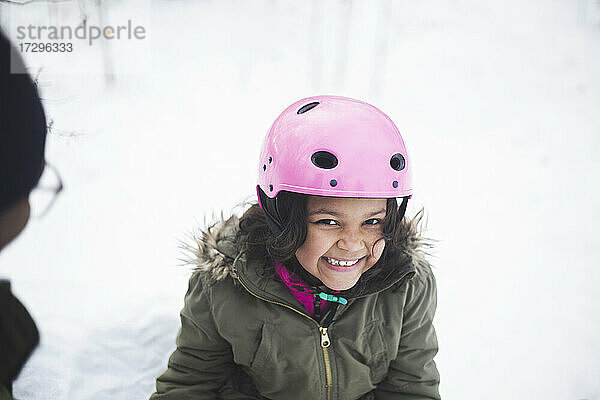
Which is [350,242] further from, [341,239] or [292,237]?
[292,237]

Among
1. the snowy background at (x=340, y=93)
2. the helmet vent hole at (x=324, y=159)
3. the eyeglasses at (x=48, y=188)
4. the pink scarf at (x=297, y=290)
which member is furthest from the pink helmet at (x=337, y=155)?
the snowy background at (x=340, y=93)

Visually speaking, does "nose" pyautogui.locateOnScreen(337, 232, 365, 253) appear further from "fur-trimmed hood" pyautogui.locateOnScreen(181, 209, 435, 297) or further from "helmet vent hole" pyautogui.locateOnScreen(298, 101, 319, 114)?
"helmet vent hole" pyautogui.locateOnScreen(298, 101, 319, 114)

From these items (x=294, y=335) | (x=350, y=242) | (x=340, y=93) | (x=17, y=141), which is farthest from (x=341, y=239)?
(x=340, y=93)

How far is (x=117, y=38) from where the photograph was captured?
1.95 meters

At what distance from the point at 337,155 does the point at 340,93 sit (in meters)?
1.52

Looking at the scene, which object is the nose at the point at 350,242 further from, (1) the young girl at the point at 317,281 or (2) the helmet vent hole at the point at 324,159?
(2) the helmet vent hole at the point at 324,159

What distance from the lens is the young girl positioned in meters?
1.19

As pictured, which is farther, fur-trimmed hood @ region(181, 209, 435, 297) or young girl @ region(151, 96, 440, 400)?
fur-trimmed hood @ region(181, 209, 435, 297)

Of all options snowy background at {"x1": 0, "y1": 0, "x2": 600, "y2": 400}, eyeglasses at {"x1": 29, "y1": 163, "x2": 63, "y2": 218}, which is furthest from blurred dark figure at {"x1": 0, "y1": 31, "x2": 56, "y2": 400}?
snowy background at {"x1": 0, "y1": 0, "x2": 600, "y2": 400}

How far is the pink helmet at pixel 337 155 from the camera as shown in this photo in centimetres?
114

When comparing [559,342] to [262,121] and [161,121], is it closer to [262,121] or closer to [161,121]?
[262,121]

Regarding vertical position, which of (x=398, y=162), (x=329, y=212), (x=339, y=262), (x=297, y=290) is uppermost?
(x=398, y=162)

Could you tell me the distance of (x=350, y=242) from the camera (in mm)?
1203

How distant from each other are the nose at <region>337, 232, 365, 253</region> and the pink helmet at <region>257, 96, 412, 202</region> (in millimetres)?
105
